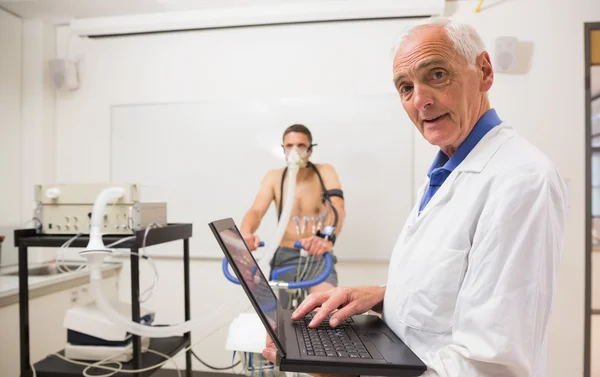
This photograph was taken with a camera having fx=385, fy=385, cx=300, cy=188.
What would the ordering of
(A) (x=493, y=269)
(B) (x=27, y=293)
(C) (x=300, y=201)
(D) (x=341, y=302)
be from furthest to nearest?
(C) (x=300, y=201)
(B) (x=27, y=293)
(D) (x=341, y=302)
(A) (x=493, y=269)

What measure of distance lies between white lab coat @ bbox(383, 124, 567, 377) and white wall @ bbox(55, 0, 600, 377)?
1.96m

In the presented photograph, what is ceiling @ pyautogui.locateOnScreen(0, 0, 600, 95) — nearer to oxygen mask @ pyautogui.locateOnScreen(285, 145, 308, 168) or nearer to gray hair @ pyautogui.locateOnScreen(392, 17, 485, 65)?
oxygen mask @ pyautogui.locateOnScreen(285, 145, 308, 168)

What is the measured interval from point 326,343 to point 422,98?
0.57 meters

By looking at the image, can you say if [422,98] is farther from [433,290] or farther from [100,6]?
[100,6]

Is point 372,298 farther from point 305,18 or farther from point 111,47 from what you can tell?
point 111,47

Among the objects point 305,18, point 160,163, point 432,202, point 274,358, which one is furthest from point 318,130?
point 274,358

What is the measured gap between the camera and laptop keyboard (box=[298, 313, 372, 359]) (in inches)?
28.6

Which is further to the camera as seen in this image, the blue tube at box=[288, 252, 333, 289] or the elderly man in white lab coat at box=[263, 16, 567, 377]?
the blue tube at box=[288, 252, 333, 289]

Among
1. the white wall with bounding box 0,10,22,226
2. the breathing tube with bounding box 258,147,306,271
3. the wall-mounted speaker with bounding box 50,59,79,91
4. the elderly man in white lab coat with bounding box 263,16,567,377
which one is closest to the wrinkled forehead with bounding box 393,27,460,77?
the elderly man in white lab coat with bounding box 263,16,567,377

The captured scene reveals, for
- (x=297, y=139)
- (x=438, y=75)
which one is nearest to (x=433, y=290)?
(x=438, y=75)

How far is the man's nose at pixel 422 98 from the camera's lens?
85 centimetres

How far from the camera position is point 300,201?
2449 millimetres

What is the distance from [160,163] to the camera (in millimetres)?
2879

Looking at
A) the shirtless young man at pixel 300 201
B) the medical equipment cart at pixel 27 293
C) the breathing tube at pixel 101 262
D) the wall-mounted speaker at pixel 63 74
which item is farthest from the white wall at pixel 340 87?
the breathing tube at pixel 101 262
